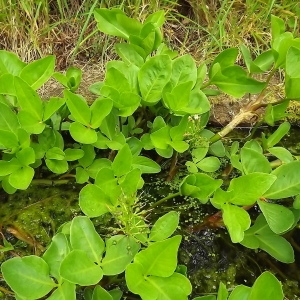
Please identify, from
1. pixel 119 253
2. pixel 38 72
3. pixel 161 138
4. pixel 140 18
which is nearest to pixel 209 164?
pixel 161 138

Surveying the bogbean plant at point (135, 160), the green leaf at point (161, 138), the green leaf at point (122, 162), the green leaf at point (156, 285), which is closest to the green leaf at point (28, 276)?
the bogbean plant at point (135, 160)

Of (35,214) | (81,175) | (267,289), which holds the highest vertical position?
(267,289)

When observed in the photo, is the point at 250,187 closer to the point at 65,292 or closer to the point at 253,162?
the point at 253,162

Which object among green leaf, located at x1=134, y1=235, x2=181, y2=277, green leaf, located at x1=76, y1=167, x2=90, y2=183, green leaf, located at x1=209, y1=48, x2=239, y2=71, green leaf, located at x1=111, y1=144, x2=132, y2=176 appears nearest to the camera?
green leaf, located at x1=134, y1=235, x2=181, y2=277

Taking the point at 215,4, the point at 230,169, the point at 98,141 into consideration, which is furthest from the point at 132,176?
the point at 215,4

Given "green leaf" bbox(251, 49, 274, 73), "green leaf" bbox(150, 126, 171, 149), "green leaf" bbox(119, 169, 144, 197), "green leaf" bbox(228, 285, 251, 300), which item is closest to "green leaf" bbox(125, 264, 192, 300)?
"green leaf" bbox(228, 285, 251, 300)

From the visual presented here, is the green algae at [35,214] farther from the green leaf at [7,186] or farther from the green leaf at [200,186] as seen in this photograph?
the green leaf at [200,186]

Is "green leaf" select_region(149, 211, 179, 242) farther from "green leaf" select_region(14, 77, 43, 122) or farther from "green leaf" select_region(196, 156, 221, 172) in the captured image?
"green leaf" select_region(14, 77, 43, 122)
